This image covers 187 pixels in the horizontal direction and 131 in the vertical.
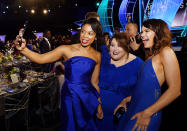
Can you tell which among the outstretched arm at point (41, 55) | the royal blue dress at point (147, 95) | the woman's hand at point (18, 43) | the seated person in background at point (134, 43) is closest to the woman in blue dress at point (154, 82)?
the royal blue dress at point (147, 95)

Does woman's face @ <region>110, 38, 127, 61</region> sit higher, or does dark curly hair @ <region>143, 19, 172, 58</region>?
dark curly hair @ <region>143, 19, 172, 58</region>

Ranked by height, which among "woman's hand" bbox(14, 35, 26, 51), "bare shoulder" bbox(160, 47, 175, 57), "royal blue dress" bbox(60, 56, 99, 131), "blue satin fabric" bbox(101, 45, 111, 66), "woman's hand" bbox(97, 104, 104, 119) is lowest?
"woman's hand" bbox(97, 104, 104, 119)

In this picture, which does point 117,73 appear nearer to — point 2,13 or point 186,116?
point 186,116

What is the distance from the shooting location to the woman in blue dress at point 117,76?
1.87 metres

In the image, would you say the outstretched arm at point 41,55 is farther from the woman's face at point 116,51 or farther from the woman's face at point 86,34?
the woman's face at point 116,51

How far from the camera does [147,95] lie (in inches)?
Answer: 52.2

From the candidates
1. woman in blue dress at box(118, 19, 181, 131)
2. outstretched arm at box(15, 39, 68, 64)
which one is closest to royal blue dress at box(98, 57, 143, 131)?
woman in blue dress at box(118, 19, 181, 131)

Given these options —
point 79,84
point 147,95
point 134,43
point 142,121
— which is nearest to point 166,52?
point 147,95

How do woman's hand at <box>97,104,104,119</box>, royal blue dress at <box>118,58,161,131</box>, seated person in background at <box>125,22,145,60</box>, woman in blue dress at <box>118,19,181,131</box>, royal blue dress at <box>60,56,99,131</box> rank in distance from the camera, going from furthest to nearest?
Answer: seated person in background at <box>125,22,145,60</box>, woman's hand at <box>97,104,104,119</box>, royal blue dress at <box>60,56,99,131</box>, royal blue dress at <box>118,58,161,131</box>, woman in blue dress at <box>118,19,181,131</box>

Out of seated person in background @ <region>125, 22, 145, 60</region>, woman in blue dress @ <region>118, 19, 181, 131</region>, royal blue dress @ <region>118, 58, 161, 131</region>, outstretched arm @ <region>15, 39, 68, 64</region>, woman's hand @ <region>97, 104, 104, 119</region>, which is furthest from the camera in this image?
seated person in background @ <region>125, 22, 145, 60</region>

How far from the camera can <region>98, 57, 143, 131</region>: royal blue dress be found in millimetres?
1869

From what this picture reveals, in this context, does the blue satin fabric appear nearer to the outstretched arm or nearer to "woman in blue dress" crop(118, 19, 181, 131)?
the outstretched arm

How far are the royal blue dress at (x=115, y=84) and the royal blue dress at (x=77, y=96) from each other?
16 centimetres

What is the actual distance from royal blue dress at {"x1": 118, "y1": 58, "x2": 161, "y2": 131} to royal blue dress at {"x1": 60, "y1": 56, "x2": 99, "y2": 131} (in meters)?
0.58
